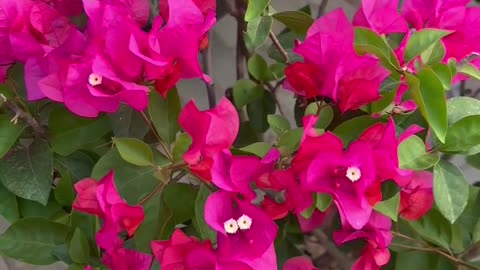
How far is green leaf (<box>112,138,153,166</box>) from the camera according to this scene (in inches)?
25.4

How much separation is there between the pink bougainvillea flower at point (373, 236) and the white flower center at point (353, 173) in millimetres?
142

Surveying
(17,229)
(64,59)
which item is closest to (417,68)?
(64,59)

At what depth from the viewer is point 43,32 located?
67 centimetres

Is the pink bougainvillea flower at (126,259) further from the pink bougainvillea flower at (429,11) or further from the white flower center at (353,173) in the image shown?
the pink bougainvillea flower at (429,11)

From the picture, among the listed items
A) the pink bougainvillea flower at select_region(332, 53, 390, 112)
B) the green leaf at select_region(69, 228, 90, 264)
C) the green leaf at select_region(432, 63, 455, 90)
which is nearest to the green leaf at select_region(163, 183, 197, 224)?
the green leaf at select_region(69, 228, 90, 264)

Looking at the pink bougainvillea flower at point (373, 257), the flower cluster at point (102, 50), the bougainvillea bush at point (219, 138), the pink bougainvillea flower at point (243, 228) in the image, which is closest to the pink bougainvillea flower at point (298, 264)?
the bougainvillea bush at point (219, 138)

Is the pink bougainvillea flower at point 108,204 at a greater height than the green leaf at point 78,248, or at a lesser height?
greater

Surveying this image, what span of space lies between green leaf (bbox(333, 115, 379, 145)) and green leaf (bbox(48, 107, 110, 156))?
30cm

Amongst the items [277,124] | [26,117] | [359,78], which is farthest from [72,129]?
[359,78]

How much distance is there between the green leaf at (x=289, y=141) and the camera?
0.62 meters

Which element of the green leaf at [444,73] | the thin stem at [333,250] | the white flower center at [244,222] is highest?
the green leaf at [444,73]

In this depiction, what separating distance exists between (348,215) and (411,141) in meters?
0.12

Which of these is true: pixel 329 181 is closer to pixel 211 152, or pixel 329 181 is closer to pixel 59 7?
pixel 211 152

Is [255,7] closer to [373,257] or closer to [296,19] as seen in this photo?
[296,19]
